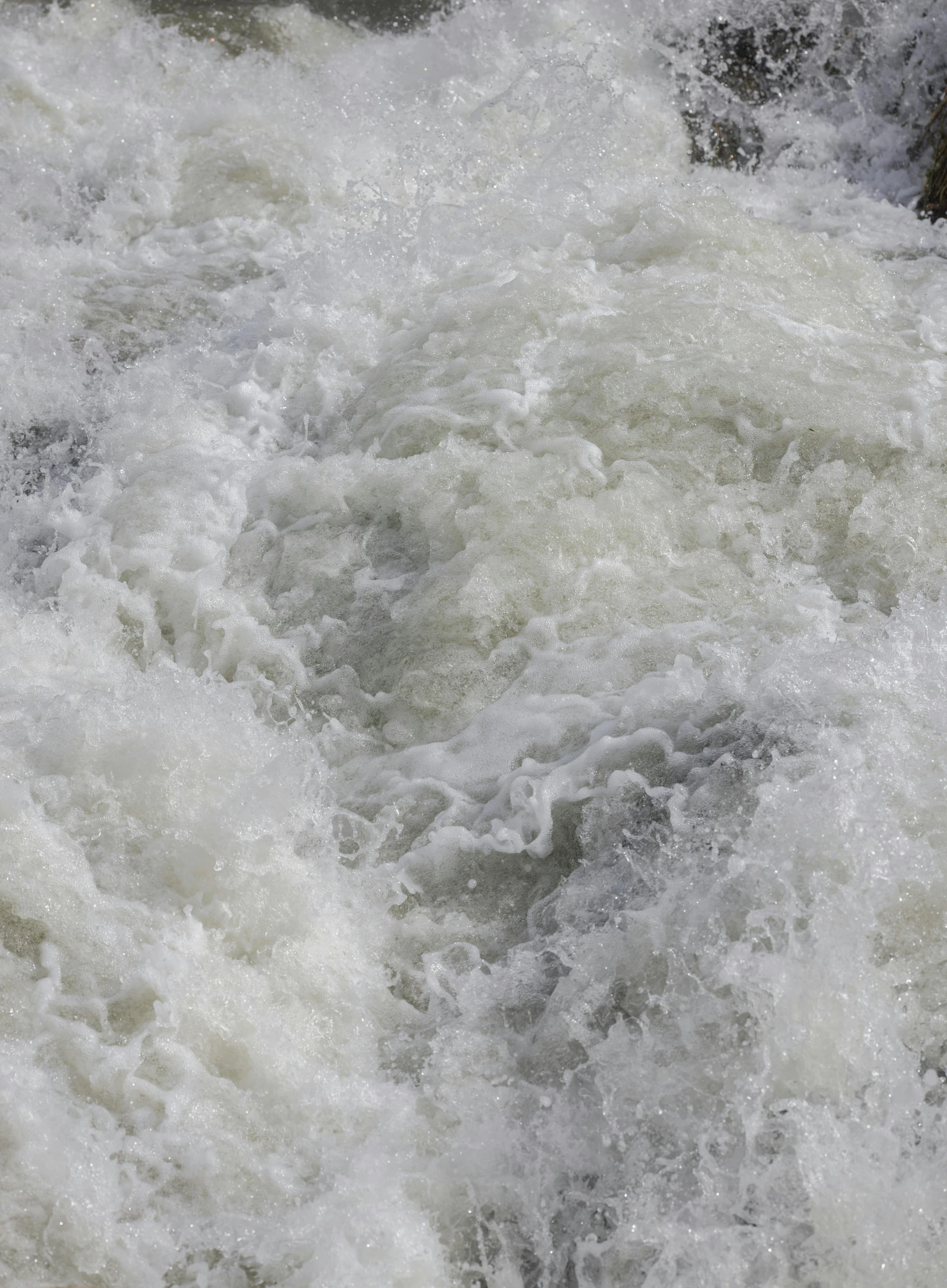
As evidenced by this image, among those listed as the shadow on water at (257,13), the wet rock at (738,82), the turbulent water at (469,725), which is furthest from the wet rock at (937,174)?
the shadow on water at (257,13)

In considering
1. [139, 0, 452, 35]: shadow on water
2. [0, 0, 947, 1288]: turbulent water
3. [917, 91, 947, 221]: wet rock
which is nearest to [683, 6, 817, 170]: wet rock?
[0, 0, 947, 1288]: turbulent water

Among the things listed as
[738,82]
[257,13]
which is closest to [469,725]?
[738,82]

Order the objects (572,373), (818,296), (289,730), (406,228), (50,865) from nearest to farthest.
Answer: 1. (50,865)
2. (289,730)
3. (572,373)
4. (818,296)
5. (406,228)

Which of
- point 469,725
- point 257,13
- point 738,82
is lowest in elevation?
point 469,725

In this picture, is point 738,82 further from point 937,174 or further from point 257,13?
point 257,13

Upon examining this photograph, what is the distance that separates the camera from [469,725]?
3.18m

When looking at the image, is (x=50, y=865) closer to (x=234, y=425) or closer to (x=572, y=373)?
(x=234, y=425)

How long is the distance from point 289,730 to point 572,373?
71.2 inches

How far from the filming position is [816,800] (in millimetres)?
2488

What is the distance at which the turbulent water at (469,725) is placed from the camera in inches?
83.2

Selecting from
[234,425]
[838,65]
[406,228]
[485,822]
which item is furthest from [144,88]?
[485,822]

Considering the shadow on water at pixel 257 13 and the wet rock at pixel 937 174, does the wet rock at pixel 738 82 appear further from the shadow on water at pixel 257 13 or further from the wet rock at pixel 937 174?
the shadow on water at pixel 257 13

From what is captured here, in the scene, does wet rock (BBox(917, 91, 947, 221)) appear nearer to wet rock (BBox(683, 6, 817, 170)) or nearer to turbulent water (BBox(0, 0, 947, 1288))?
turbulent water (BBox(0, 0, 947, 1288))

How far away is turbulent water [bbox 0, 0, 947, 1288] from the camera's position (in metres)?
2.11
